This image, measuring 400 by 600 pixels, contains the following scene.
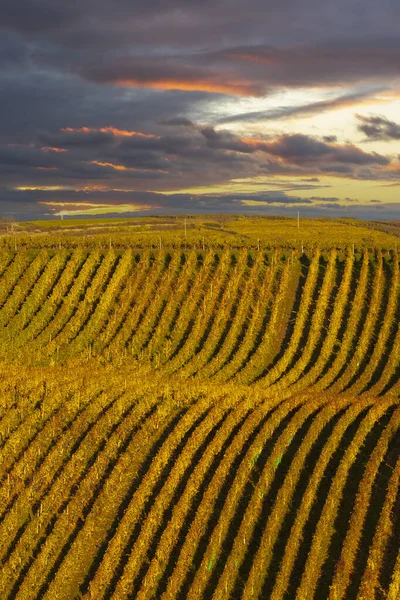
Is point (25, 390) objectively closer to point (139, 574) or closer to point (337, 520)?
point (139, 574)

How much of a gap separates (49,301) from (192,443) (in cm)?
3214

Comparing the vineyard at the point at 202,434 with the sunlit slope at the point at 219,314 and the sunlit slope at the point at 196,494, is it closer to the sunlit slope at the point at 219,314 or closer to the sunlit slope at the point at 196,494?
the sunlit slope at the point at 196,494

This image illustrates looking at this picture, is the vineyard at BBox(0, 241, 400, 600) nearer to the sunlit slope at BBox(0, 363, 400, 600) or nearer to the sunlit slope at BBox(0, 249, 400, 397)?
the sunlit slope at BBox(0, 363, 400, 600)

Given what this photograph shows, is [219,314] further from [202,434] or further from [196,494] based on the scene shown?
[196,494]

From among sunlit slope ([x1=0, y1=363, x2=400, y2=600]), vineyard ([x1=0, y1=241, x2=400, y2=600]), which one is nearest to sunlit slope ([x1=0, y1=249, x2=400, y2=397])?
vineyard ([x1=0, y1=241, x2=400, y2=600])

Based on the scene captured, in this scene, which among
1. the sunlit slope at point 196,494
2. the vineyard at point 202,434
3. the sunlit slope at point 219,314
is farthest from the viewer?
the sunlit slope at point 219,314

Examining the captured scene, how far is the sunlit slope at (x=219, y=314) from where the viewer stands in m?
44.8

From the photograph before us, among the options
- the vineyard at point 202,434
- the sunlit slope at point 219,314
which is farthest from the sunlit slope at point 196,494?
the sunlit slope at point 219,314

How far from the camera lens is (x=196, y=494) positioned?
26.4 metres

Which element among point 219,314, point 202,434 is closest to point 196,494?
point 202,434

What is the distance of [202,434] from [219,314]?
2297cm

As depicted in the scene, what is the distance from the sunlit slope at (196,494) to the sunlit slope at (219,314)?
260 inches

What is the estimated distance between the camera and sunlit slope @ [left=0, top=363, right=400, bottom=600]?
70.5ft

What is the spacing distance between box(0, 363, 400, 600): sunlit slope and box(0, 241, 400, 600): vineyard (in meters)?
0.09
